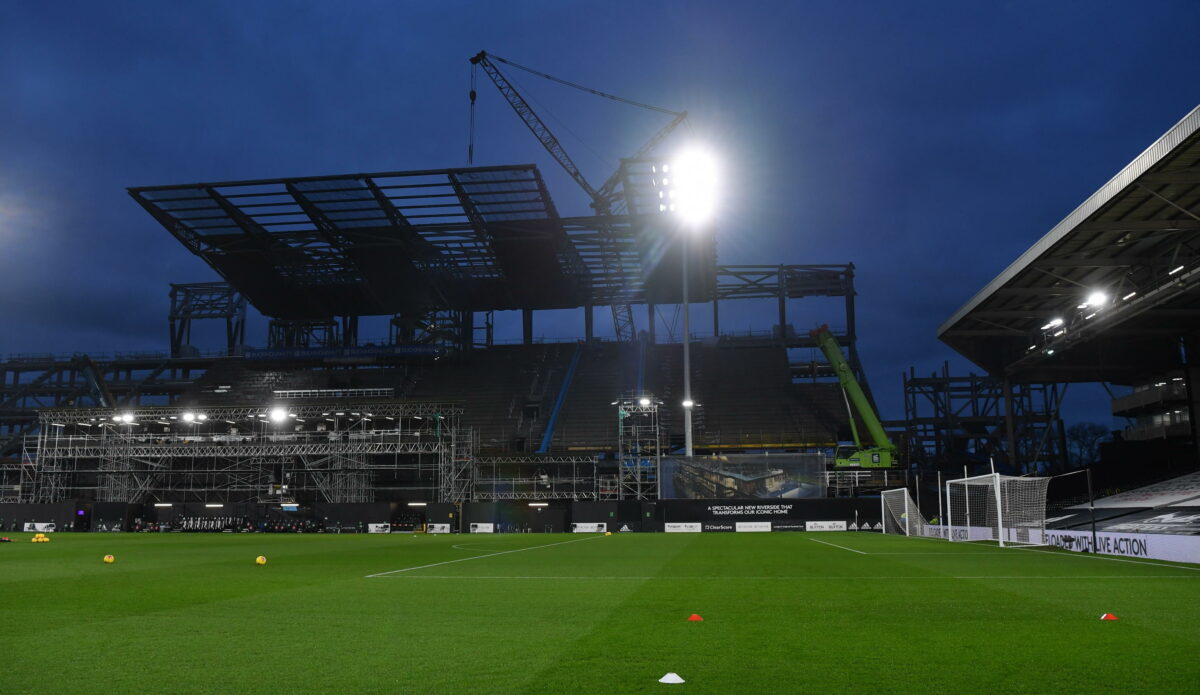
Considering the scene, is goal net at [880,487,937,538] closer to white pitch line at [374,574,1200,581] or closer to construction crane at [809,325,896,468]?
construction crane at [809,325,896,468]

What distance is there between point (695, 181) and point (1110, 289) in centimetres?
1846

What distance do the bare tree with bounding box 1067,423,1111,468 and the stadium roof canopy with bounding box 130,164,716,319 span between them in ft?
206

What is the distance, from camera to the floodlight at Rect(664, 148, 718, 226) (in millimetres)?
40875

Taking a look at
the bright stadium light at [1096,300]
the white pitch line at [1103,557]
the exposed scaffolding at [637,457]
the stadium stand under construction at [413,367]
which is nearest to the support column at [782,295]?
the stadium stand under construction at [413,367]

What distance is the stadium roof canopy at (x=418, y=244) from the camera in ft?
171

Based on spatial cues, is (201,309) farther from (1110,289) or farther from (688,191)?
(1110,289)

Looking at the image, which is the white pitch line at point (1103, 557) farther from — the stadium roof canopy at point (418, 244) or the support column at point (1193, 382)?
the stadium roof canopy at point (418, 244)

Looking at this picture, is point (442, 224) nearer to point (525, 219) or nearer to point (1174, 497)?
point (525, 219)

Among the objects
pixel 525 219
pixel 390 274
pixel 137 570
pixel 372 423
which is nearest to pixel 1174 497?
pixel 137 570

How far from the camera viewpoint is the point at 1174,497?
28.3 meters

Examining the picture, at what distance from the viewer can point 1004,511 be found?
2789cm

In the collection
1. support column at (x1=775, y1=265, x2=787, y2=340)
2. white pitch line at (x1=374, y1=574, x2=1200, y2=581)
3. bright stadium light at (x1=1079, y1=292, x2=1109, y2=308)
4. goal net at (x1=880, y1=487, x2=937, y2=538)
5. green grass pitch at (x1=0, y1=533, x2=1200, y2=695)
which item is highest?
support column at (x1=775, y1=265, x2=787, y2=340)

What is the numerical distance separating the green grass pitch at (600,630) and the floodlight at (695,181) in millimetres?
28064

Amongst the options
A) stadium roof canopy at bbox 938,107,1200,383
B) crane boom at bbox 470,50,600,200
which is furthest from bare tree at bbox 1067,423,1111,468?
crane boom at bbox 470,50,600,200
